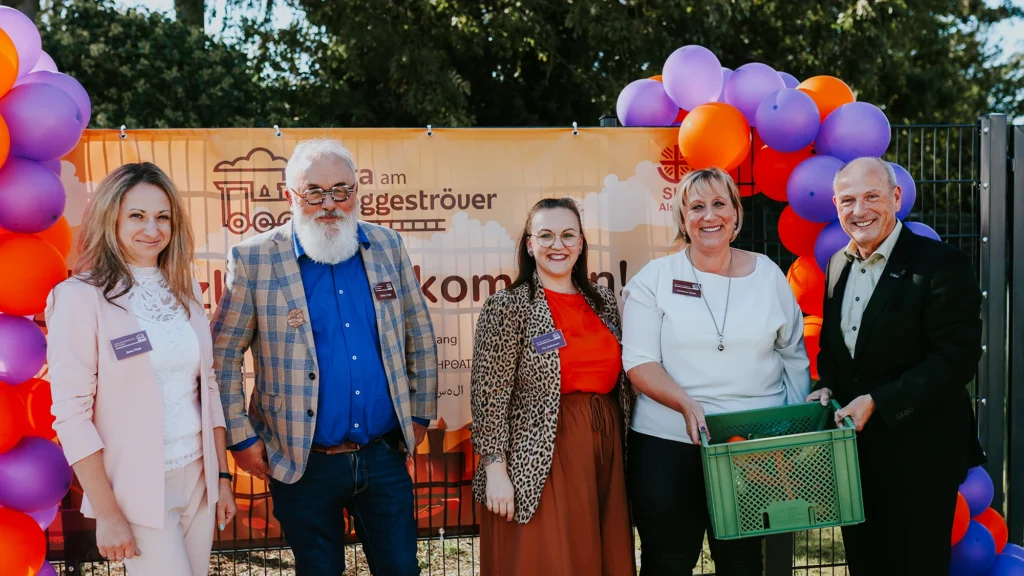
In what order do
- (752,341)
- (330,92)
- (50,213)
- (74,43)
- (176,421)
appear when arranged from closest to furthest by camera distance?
(176,421) → (752,341) → (50,213) → (74,43) → (330,92)

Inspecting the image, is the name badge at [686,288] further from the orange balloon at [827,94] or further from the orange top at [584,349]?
the orange balloon at [827,94]

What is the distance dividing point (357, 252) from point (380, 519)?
1007mm

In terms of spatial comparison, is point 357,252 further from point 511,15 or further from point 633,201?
point 511,15

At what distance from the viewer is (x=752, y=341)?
122 inches

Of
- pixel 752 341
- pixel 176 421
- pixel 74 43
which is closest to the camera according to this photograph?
pixel 176 421

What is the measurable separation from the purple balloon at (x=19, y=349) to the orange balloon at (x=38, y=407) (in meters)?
0.22

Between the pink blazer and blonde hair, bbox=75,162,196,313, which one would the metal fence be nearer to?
the pink blazer

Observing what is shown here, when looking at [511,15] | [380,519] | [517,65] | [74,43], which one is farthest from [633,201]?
[74,43]

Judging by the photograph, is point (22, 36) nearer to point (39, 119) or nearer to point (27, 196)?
point (39, 119)

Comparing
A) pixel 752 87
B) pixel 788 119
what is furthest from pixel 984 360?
pixel 752 87

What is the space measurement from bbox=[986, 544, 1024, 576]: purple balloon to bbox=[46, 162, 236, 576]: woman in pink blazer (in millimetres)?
3499

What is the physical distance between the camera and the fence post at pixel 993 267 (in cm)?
430

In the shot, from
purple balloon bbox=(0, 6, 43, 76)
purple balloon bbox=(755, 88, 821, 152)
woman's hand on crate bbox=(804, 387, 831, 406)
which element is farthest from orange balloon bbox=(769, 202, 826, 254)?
purple balloon bbox=(0, 6, 43, 76)

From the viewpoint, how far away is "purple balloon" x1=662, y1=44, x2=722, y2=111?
407 centimetres
